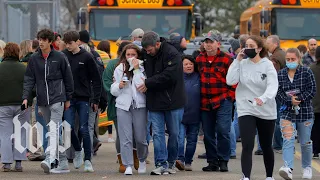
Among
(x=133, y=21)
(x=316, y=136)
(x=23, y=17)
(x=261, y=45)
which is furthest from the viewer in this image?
(x=23, y=17)

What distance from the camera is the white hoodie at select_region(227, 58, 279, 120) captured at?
11375 millimetres

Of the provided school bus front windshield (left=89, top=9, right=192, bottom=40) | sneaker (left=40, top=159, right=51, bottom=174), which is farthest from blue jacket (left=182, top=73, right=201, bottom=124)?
school bus front windshield (left=89, top=9, right=192, bottom=40)

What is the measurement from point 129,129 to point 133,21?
11575mm

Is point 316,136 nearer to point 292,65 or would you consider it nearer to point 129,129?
point 292,65

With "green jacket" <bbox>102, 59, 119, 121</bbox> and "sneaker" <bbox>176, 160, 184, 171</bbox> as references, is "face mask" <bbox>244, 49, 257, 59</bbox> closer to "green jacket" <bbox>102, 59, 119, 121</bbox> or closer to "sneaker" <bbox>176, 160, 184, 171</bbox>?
"green jacket" <bbox>102, 59, 119, 121</bbox>

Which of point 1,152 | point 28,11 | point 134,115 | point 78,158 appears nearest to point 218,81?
point 134,115

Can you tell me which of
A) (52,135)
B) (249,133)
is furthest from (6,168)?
(249,133)

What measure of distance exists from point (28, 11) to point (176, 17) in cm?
340

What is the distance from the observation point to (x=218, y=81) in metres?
13.2

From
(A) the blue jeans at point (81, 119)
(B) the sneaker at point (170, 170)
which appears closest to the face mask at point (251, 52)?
(B) the sneaker at point (170, 170)

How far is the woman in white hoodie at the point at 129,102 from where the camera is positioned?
497 inches

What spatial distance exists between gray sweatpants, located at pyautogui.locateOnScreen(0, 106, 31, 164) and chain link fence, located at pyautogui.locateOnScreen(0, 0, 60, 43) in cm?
807

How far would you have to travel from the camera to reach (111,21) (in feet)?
79.2

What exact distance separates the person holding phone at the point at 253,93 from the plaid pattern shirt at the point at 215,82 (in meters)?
1.58
